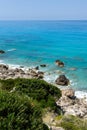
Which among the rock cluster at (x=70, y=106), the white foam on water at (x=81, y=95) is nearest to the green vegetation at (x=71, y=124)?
the rock cluster at (x=70, y=106)

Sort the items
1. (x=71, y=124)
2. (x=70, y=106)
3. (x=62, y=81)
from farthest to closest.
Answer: (x=62, y=81) < (x=70, y=106) < (x=71, y=124)

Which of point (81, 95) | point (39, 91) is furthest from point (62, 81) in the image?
point (39, 91)

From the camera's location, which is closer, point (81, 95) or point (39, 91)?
point (39, 91)

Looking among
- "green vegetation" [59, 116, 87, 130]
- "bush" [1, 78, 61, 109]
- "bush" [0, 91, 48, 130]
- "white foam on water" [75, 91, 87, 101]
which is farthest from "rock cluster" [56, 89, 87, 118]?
"bush" [0, 91, 48, 130]

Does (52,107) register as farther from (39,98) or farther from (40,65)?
(40,65)

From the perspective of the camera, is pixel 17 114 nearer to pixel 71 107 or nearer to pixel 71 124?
pixel 71 124

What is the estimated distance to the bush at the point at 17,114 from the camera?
14.1m

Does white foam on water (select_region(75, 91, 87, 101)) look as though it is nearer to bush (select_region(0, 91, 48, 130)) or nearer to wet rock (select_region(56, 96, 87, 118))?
wet rock (select_region(56, 96, 87, 118))

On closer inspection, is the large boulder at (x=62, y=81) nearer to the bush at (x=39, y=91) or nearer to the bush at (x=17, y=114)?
the bush at (x=39, y=91)

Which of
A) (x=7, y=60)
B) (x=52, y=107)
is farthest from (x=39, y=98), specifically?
(x=7, y=60)

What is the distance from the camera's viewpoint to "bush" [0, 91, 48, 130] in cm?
1410

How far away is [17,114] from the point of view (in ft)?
48.0

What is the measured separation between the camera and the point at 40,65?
6022cm

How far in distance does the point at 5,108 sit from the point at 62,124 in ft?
18.6
